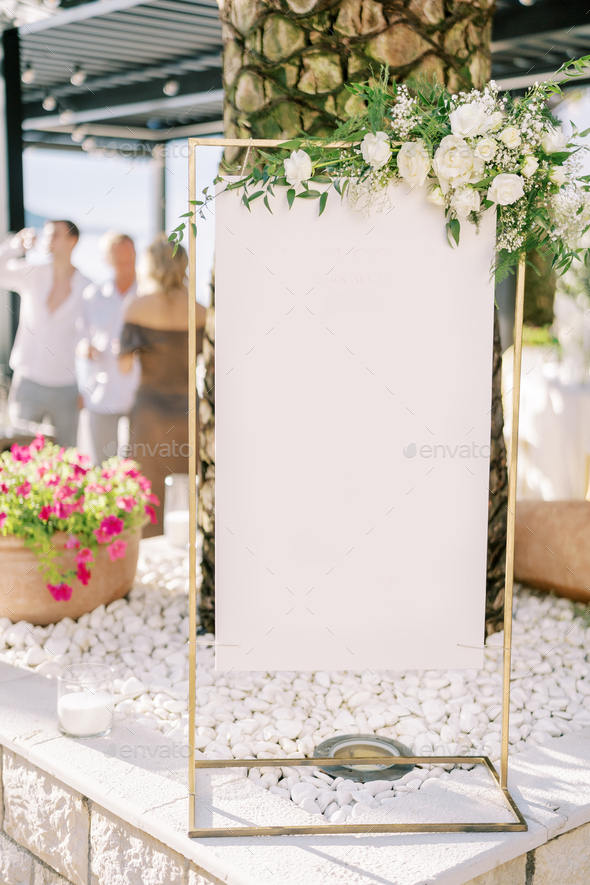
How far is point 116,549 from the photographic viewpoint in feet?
8.08

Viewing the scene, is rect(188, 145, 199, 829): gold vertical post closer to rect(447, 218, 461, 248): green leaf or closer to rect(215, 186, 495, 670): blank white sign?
rect(215, 186, 495, 670): blank white sign

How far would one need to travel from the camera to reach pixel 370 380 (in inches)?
58.5

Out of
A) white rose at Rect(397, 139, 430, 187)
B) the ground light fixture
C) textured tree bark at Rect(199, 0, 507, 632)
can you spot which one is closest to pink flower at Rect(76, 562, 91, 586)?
the ground light fixture

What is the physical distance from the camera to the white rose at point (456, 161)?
4.41ft

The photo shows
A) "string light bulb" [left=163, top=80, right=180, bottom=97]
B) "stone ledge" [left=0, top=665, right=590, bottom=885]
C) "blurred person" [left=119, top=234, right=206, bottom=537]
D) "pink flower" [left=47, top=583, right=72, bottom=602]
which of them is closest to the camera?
"stone ledge" [left=0, top=665, right=590, bottom=885]

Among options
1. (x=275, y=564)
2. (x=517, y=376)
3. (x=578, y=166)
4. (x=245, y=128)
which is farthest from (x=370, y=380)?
(x=245, y=128)

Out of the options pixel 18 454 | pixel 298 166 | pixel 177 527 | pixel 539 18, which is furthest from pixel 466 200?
pixel 539 18

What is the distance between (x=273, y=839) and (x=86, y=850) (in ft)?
1.44

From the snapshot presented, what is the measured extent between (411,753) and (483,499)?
2.20 ft

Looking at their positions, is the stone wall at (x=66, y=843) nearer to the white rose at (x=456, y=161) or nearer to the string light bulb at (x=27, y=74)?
the white rose at (x=456, y=161)

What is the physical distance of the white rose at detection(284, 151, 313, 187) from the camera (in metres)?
1.36

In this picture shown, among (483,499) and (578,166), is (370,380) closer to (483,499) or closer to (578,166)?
(483,499)

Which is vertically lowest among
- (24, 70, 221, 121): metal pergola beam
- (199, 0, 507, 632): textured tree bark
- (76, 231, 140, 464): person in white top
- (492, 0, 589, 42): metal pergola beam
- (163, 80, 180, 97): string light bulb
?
(76, 231, 140, 464): person in white top

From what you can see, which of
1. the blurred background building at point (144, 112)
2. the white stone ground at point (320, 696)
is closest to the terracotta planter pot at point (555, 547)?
the white stone ground at point (320, 696)
